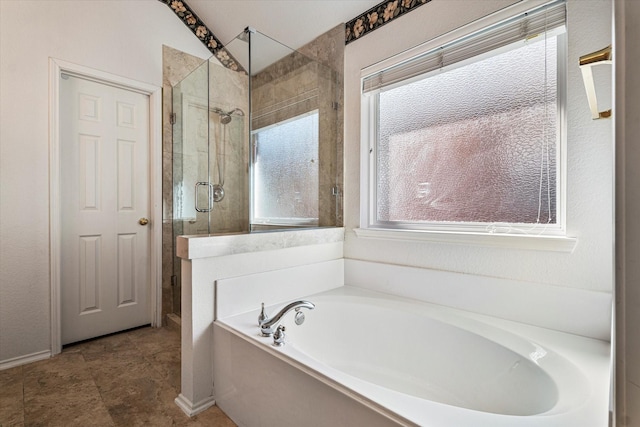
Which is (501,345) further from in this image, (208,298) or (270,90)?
(270,90)

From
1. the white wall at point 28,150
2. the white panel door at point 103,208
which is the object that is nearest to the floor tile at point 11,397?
the white wall at point 28,150

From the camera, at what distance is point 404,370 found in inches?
64.7

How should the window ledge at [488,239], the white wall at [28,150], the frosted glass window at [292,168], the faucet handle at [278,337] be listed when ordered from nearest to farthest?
the faucet handle at [278,337], the window ledge at [488,239], the white wall at [28,150], the frosted glass window at [292,168]

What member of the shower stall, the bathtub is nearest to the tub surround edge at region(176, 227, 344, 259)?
the shower stall

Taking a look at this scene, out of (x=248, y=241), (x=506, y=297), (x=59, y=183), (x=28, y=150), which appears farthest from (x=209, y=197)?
(x=506, y=297)

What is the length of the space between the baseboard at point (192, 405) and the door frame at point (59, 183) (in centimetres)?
119

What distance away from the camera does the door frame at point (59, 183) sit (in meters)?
2.13

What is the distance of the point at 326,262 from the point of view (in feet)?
7.30

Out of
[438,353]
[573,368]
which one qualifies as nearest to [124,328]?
[438,353]

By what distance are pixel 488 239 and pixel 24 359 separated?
2.85m

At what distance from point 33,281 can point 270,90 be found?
1988 millimetres

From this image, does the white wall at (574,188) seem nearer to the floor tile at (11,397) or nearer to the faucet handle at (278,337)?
the faucet handle at (278,337)

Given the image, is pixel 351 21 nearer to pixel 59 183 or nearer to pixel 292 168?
pixel 292 168

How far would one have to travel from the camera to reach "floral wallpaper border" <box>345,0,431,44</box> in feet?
6.55
